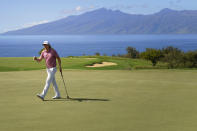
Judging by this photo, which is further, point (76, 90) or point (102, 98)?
point (76, 90)

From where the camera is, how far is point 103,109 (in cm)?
998

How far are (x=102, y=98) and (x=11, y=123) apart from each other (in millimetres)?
4413

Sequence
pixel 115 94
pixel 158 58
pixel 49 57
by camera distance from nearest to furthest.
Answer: pixel 49 57 → pixel 115 94 → pixel 158 58

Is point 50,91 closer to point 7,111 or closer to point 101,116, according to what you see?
point 7,111

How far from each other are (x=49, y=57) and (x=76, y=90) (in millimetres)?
2836

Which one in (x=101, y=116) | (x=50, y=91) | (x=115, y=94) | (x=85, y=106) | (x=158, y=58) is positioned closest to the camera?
(x=101, y=116)

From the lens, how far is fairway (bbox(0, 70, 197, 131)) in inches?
315

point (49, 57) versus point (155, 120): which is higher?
point (49, 57)

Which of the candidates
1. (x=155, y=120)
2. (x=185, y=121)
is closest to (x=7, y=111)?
(x=155, y=120)

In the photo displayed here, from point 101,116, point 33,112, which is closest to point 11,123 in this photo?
point 33,112

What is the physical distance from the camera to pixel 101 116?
900cm

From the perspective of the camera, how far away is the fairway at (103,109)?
8.00 metres

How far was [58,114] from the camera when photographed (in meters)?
9.27

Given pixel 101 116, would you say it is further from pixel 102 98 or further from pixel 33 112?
pixel 102 98
